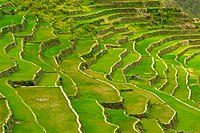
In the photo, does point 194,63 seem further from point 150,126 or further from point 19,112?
point 19,112

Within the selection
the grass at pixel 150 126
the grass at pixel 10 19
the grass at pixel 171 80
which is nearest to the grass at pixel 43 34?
the grass at pixel 10 19

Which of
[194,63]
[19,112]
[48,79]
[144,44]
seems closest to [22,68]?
[48,79]

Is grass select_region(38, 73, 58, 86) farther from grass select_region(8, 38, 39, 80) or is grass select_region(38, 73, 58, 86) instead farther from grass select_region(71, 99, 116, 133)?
grass select_region(71, 99, 116, 133)

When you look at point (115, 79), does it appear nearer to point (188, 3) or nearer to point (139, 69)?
point (139, 69)

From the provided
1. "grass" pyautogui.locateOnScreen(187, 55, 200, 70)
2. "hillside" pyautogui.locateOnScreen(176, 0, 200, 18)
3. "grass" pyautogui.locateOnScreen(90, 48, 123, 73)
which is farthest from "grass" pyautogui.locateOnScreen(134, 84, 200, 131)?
"hillside" pyautogui.locateOnScreen(176, 0, 200, 18)

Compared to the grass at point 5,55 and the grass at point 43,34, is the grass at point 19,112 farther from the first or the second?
the grass at point 43,34

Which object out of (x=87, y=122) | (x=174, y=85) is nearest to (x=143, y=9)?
→ (x=174, y=85)
